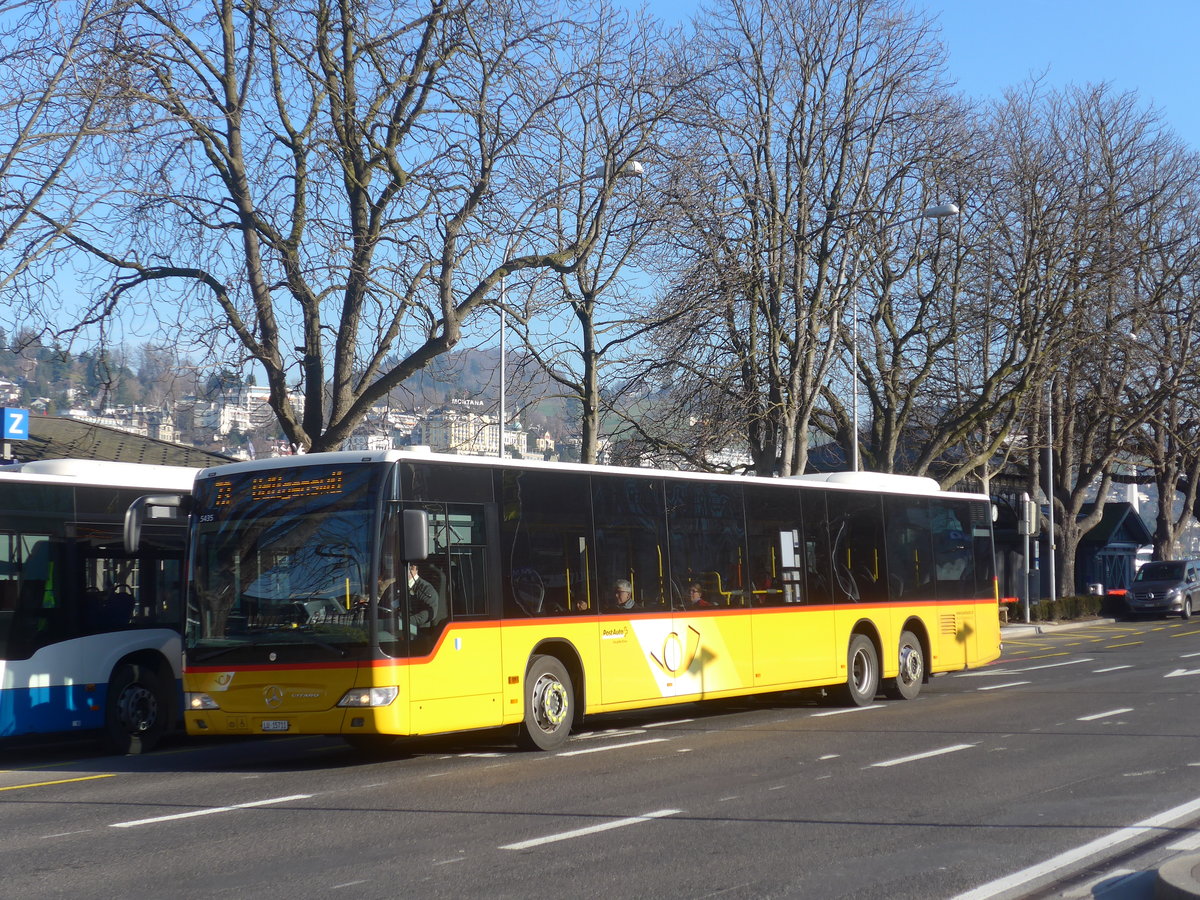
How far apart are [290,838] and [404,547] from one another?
3.55m

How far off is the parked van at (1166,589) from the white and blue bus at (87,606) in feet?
126

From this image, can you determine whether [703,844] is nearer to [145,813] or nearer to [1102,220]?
[145,813]

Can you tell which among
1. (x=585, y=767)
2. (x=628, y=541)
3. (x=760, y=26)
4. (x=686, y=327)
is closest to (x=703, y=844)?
(x=585, y=767)

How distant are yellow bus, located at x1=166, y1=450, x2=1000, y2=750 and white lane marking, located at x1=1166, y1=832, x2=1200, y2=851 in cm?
624

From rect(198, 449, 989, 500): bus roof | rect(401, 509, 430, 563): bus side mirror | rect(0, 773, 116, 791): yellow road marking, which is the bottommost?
rect(0, 773, 116, 791): yellow road marking

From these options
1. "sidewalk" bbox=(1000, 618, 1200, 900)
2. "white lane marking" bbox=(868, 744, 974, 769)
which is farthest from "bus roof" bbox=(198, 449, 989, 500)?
"sidewalk" bbox=(1000, 618, 1200, 900)

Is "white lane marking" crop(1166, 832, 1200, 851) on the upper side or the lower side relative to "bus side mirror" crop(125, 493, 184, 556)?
lower

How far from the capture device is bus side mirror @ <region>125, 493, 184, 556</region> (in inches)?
495

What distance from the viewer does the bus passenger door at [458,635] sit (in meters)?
12.1

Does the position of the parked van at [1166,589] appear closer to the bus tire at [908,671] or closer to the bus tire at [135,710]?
the bus tire at [908,671]

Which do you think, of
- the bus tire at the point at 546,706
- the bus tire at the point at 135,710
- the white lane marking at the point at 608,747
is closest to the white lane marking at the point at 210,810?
the bus tire at the point at 546,706

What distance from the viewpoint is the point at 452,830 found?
29.0 ft

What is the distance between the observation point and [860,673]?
18.4m

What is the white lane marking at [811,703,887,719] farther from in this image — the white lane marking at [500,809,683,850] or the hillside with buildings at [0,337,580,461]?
the white lane marking at [500,809,683,850]
